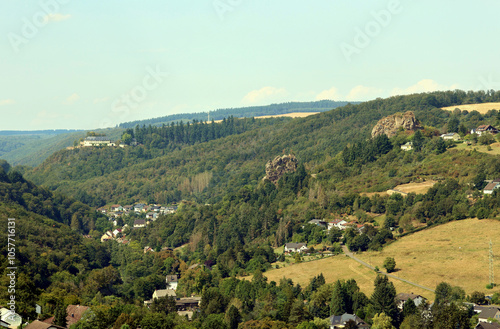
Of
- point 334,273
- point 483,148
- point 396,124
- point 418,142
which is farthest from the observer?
point 396,124

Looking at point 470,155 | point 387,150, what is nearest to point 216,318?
point 470,155

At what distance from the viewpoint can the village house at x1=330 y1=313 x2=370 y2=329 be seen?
60.2 m

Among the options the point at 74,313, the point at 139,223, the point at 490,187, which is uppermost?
the point at 490,187

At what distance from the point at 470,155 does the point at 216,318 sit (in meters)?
65.0

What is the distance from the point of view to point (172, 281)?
287 ft

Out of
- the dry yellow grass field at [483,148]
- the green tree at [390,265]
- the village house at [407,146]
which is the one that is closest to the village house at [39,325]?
the green tree at [390,265]

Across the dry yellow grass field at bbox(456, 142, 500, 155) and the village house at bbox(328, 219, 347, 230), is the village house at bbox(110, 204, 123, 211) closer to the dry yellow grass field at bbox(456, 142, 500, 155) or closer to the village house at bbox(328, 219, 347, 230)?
the village house at bbox(328, 219, 347, 230)

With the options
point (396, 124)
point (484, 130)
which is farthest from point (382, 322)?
point (396, 124)

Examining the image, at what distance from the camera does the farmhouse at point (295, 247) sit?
3684 inches

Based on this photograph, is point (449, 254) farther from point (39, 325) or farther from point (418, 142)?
point (39, 325)

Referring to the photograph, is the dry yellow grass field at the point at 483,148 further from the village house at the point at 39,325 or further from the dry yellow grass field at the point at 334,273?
the village house at the point at 39,325

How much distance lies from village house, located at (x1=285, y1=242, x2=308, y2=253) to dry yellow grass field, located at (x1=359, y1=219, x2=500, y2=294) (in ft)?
34.4

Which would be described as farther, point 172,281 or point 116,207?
point 116,207

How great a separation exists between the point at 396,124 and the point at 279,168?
26655 mm
